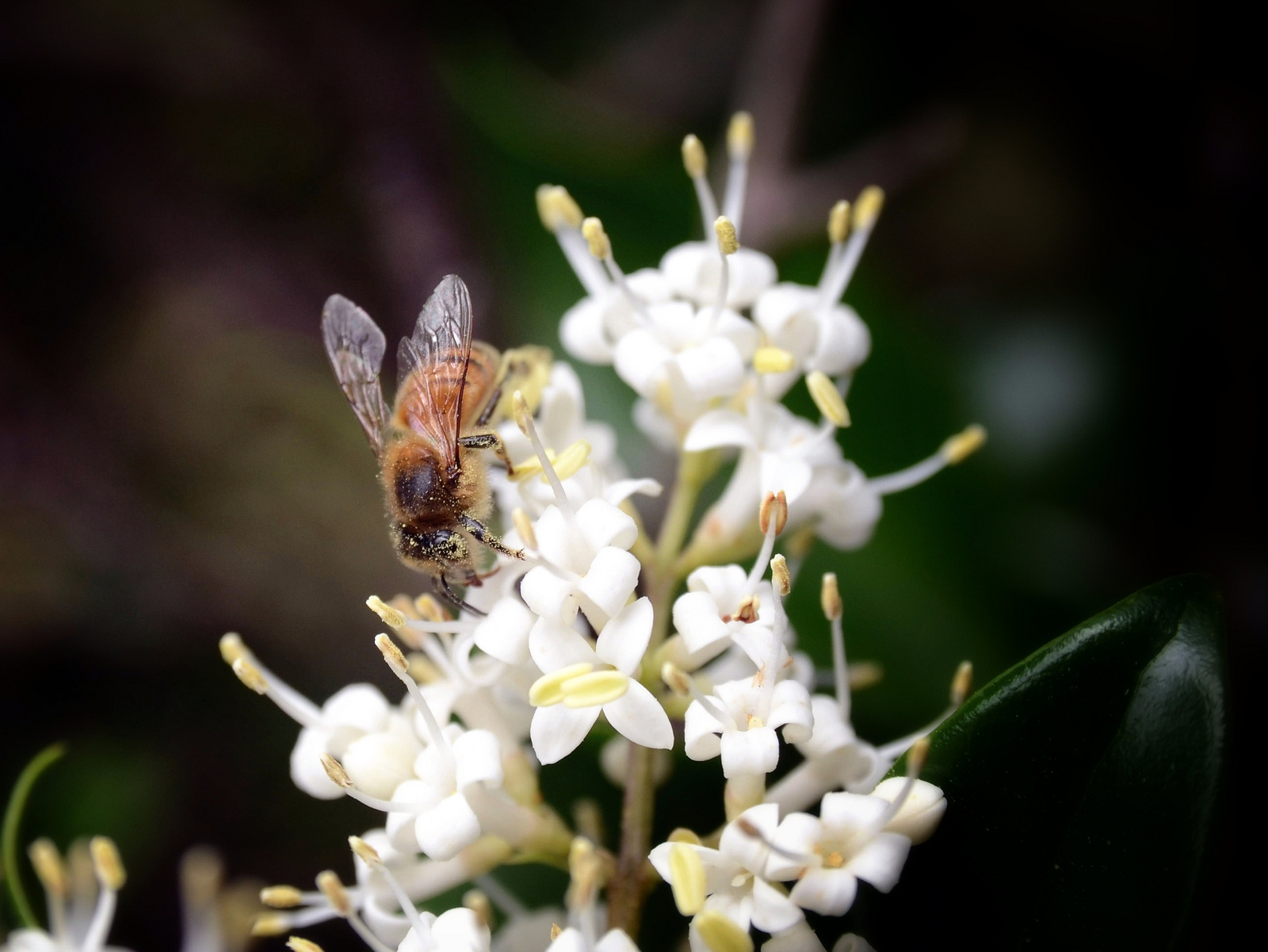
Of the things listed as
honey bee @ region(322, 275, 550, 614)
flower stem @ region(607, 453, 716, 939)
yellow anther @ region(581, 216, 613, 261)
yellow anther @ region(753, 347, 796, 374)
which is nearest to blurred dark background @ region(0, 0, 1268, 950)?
flower stem @ region(607, 453, 716, 939)

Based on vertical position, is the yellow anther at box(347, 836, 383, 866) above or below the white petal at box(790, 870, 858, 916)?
above

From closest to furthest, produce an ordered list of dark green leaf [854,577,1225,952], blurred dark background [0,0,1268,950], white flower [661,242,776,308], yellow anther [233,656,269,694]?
dark green leaf [854,577,1225,952] < yellow anther [233,656,269,694] < white flower [661,242,776,308] < blurred dark background [0,0,1268,950]

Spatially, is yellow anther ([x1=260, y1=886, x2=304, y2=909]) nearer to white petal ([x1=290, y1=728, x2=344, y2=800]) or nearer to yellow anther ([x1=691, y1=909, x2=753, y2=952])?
white petal ([x1=290, y1=728, x2=344, y2=800])

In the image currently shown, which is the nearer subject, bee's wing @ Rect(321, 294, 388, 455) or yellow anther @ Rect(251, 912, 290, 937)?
yellow anther @ Rect(251, 912, 290, 937)

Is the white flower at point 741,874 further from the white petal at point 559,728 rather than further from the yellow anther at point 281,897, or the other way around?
the yellow anther at point 281,897

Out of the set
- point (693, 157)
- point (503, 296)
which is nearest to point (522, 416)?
point (693, 157)

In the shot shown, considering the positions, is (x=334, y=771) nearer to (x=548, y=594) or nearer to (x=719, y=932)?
(x=548, y=594)
